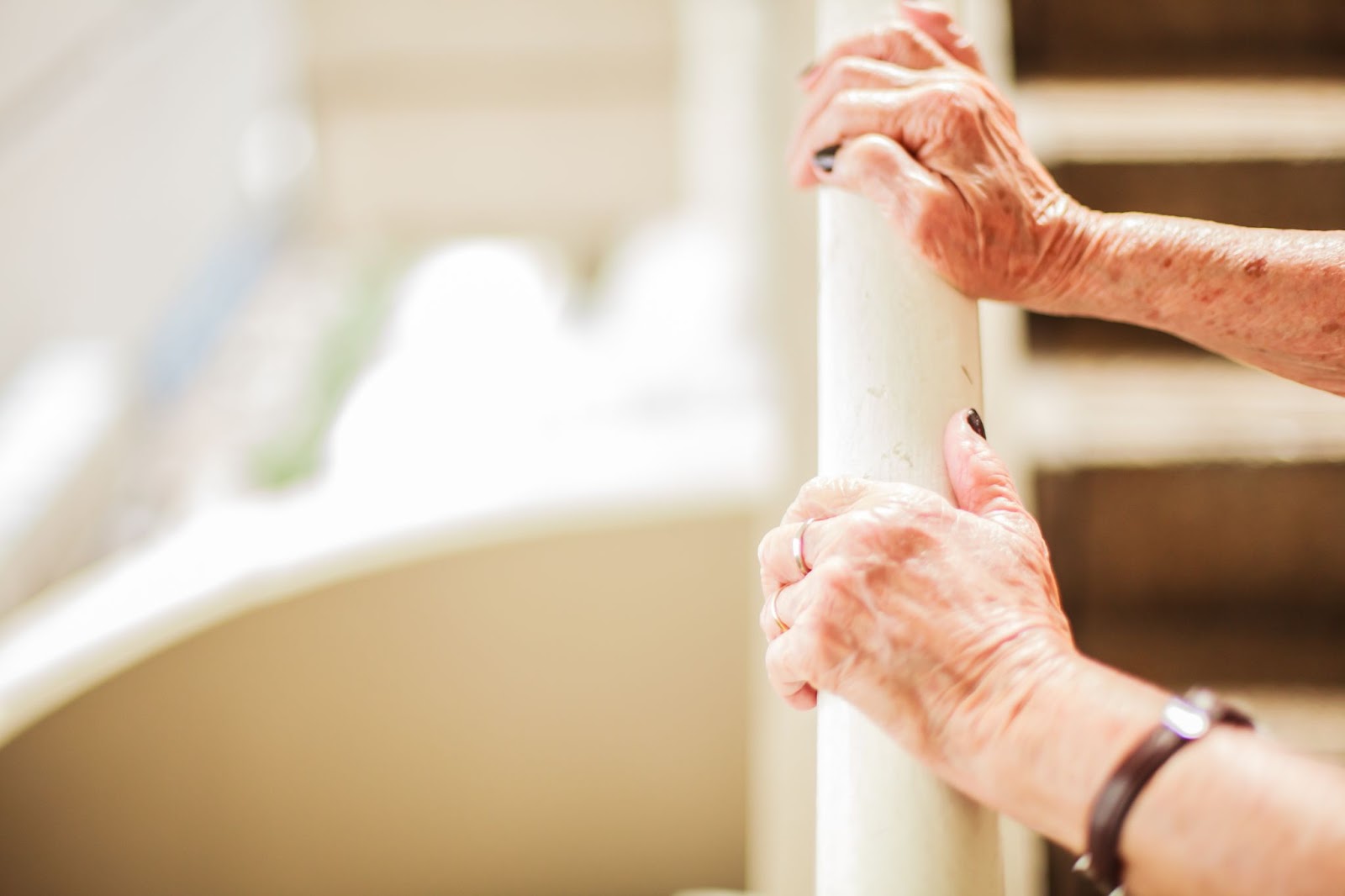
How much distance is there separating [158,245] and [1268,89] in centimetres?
312

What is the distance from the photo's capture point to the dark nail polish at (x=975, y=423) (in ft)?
1.53

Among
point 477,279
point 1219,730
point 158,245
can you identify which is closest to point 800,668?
point 1219,730

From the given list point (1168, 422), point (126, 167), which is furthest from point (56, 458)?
point (1168, 422)

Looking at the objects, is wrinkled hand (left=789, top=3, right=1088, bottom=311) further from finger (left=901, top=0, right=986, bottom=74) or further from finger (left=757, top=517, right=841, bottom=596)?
finger (left=757, top=517, right=841, bottom=596)

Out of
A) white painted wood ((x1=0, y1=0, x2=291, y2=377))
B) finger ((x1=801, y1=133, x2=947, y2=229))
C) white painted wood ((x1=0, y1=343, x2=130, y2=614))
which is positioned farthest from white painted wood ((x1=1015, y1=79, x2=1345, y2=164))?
white painted wood ((x1=0, y1=0, x2=291, y2=377))

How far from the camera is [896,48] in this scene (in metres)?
0.53

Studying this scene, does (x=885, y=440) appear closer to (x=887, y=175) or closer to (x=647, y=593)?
(x=887, y=175)

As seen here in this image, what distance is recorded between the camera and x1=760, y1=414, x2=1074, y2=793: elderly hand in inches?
15.7

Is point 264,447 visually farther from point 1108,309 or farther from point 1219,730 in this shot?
point 1219,730

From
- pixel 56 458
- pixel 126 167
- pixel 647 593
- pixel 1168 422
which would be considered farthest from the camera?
pixel 126 167

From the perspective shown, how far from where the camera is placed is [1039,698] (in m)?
0.38

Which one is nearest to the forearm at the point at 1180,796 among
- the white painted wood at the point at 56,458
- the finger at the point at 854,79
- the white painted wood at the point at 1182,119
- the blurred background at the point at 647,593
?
the finger at the point at 854,79

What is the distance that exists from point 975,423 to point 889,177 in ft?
0.48

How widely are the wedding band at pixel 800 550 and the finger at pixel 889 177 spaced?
18cm
